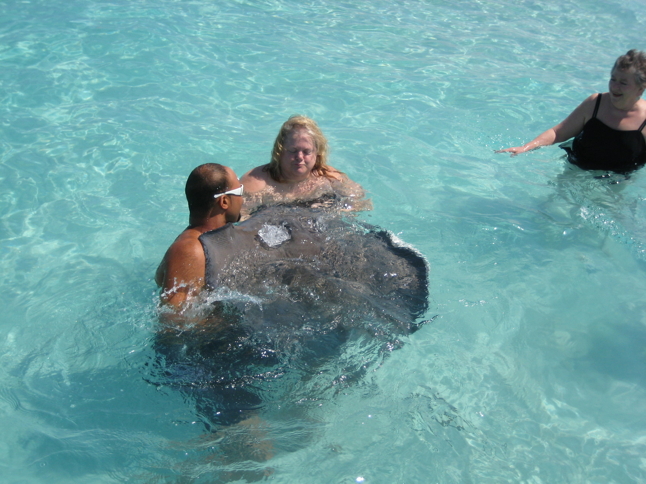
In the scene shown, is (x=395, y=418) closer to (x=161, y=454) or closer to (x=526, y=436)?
(x=526, y=436)

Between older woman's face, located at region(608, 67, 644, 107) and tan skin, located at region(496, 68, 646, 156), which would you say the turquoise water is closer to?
tan skin, located at region(496, 68, 646, 156)

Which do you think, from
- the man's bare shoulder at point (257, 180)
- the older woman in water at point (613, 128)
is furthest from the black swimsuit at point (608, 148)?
the man's bare shoulder at point (257, 180)

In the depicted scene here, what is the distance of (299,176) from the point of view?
489cm

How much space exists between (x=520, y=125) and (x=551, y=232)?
2758mm

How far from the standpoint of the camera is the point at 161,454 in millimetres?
3180

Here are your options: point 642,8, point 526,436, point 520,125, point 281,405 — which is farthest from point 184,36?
point 642,8

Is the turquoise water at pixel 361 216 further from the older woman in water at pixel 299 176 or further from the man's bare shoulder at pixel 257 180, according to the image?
the man's bare shoulder at pixel 257 180

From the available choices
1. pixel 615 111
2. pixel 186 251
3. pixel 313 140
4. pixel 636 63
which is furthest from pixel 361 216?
pixel 636 63

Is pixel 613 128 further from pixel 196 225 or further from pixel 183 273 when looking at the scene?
pixel 183 273

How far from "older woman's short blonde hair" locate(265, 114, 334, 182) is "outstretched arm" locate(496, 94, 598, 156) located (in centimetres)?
193

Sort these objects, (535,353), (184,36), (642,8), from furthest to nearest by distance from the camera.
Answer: (642,8) < (184,36) < (535,353)

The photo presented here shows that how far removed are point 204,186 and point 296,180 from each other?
1652 millimetres

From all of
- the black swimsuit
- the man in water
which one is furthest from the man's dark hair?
the black swimsuit

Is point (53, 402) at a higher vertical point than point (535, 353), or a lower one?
lower
